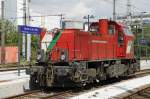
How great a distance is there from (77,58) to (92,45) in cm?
153

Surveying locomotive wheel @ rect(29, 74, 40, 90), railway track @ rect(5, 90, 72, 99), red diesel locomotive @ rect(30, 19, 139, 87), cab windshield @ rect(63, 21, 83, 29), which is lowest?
railway track @ rect(5, 90, 72, 99)

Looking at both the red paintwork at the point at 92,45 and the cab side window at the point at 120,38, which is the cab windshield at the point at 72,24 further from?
the cab side window at the point at 120,38

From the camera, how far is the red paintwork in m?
17.0

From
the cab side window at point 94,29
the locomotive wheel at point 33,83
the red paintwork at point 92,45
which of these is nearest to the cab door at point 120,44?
the red paintwork at point 92,45

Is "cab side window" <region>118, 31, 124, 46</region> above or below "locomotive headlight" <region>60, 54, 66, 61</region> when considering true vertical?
above

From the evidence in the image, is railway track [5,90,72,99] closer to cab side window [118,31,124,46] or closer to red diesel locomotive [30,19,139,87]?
red diesel locomotive [30,19,139,87]

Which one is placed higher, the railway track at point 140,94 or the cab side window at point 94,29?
the cab side window at point 94,29

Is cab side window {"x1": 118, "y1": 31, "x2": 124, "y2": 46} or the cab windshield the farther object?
cab side window {"x1": 118, "y1": 31, "x2": 124, "y2": 46}

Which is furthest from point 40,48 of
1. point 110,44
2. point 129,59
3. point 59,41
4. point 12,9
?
point 12,9

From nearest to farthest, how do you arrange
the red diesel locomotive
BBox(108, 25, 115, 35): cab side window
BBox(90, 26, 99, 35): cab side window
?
the red diesel locomotive < BBox(90, 26, 99, 35): cab side window < BBox(108, 25, 115, 35): cab side window

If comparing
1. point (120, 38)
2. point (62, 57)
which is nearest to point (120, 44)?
point (120, 38)

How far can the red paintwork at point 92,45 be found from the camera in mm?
16969

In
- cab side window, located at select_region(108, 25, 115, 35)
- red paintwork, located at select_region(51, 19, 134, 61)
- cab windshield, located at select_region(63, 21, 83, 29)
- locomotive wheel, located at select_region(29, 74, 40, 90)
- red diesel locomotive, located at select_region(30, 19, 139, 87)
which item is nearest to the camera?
red diesel locomotive, located at select_region(30, 19, 139, 87)

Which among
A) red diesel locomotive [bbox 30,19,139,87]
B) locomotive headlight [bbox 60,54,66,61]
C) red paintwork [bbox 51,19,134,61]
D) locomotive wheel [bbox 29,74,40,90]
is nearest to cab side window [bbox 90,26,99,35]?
red diesel locomotive [bbox 30,19,139,87]
